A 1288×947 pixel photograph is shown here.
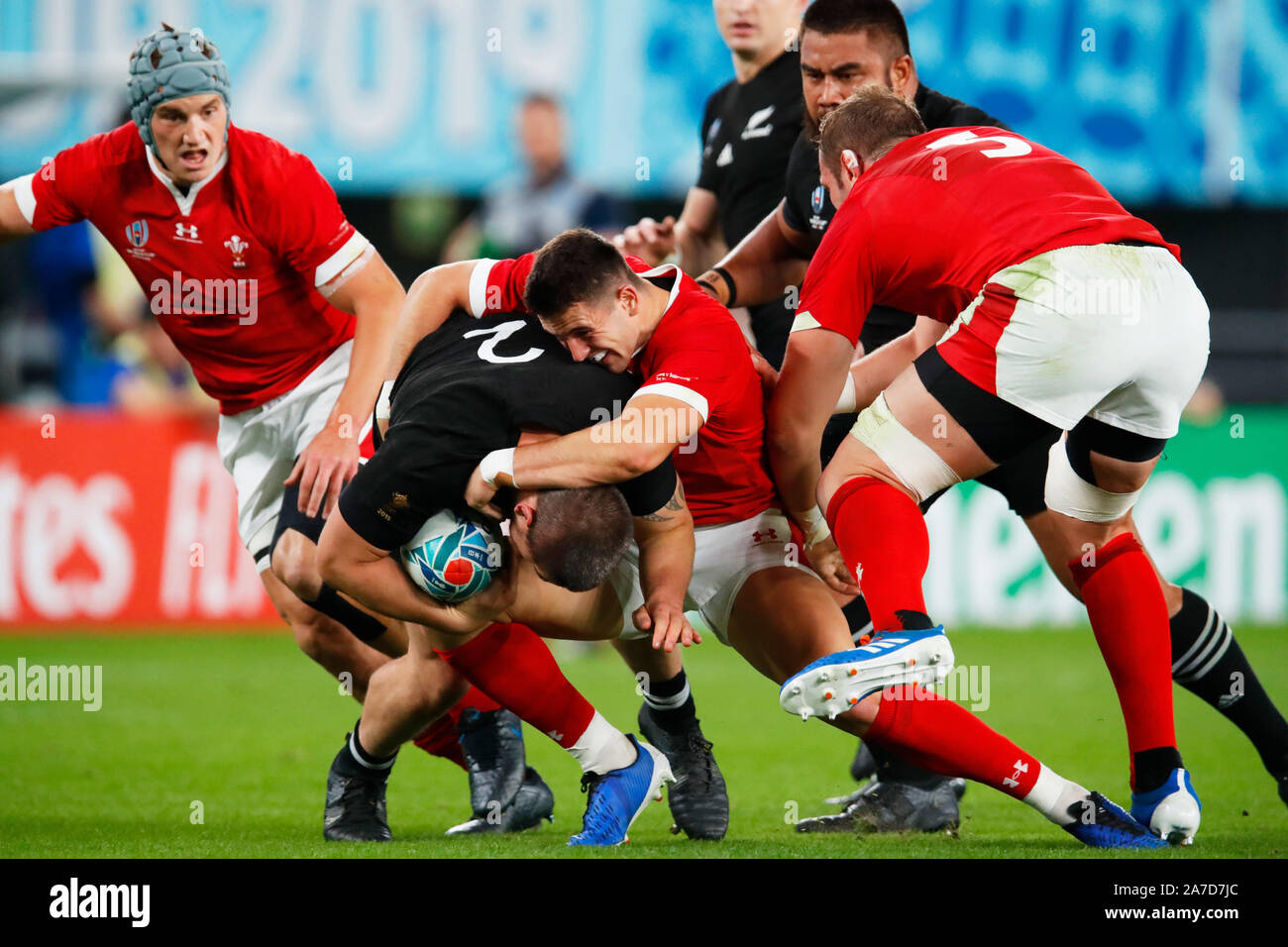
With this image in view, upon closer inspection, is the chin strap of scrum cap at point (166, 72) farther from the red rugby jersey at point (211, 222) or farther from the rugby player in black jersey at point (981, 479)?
the rugby player in black jersey at point (981, 479)

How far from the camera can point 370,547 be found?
421cm

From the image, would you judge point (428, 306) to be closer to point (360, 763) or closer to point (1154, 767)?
point (360, 763)

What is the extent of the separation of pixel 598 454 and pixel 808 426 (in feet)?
2.27

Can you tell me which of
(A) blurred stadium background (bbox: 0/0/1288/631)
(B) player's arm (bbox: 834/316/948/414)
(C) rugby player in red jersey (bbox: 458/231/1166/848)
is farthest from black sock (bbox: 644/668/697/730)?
(A) blurred stadium background (bbox: 0/0/1288/631)

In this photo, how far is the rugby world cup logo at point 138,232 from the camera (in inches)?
206

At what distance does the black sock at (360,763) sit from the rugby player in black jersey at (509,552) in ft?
0.20

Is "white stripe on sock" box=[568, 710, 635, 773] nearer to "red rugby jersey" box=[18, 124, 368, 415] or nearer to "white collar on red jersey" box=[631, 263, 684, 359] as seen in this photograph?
"white collar on red jersey" box=[631, 263, 684, 359]

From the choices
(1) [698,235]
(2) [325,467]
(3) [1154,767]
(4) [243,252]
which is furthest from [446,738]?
(1) [698,235]

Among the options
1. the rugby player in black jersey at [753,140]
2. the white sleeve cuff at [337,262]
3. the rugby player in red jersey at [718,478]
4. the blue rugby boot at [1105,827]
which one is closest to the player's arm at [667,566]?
the rugby player in red jersey at [718,478]

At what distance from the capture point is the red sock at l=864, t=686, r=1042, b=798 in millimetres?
4223

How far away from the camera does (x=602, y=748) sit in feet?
Result: 14.7

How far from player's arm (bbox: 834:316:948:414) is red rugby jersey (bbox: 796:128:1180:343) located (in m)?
0.66

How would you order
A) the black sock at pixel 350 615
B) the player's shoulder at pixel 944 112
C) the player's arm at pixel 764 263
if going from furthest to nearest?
1. the player's arm at pixel 764 263
2. the black sock at pixel 350 615
3. the player's shoulder at pixel 944 112
